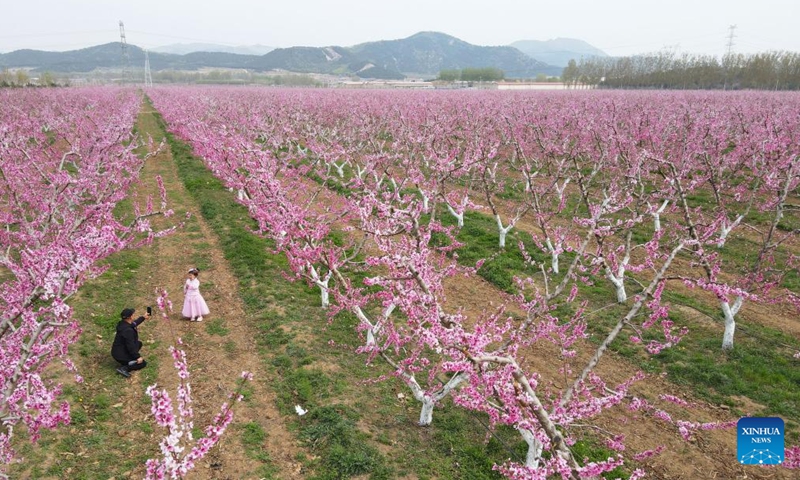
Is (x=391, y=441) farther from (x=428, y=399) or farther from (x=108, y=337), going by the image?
(x=108, y=337)

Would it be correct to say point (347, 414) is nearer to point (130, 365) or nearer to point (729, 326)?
point (130, 365)

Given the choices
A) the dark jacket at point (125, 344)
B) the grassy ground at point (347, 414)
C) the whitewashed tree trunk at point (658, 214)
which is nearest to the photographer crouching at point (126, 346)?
the dark jacket at point (125, 344)

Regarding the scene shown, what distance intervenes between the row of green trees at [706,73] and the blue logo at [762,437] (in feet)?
282

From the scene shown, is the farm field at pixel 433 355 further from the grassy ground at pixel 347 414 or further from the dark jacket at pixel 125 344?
the dark jacket at pixel 125 344

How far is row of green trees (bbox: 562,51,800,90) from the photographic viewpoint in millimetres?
70062

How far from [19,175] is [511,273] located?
15.2m

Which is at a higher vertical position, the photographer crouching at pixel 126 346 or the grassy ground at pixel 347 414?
the photographer crouching at pixel 126 346

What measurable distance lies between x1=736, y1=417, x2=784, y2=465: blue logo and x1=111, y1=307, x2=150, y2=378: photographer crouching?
9.32 metres

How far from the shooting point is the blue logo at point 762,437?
4.31 m

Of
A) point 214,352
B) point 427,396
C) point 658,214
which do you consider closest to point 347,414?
point 427,396

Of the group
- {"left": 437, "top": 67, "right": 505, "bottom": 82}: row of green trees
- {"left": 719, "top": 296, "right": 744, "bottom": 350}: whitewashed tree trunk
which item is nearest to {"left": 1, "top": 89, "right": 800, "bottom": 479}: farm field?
{"left": 719, "top": 296, "right": 744, "bottom": 350}: whitewashed tree trunk

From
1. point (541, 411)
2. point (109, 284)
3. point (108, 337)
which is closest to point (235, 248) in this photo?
point (109, 284)

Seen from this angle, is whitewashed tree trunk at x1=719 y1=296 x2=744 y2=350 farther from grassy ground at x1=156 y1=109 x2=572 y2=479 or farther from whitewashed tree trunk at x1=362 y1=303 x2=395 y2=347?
whitewashed tree trunk at x1=362 y1=303 x2=395 y2=347

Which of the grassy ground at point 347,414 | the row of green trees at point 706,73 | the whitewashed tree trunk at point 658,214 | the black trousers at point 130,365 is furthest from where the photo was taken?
the row of green trees at point 706,73
